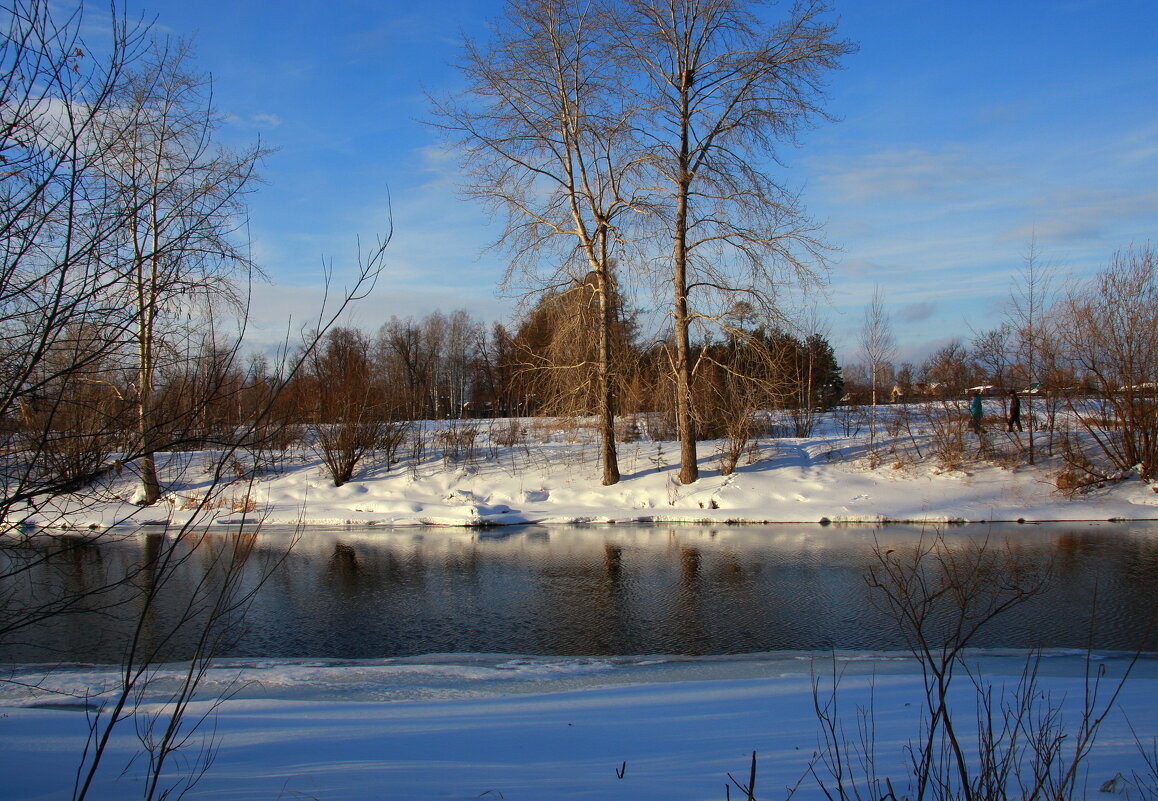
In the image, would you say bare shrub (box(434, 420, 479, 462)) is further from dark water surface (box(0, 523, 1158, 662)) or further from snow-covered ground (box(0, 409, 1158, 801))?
snow-covered ground (box(0, 409, 1158, 801))

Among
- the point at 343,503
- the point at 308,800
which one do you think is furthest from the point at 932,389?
the point at 308,800

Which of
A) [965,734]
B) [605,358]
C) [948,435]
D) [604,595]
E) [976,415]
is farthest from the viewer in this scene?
[976,415]

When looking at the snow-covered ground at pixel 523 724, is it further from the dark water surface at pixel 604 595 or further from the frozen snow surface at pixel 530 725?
Answer: the dark water surface at pixel 604 595

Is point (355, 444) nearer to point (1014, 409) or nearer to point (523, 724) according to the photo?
point (523, 724)

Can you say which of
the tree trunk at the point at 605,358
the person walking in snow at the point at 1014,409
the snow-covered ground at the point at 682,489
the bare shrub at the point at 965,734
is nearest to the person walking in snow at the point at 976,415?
the snow-covered ground at the point at 682,489

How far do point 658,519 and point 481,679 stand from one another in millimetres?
12836

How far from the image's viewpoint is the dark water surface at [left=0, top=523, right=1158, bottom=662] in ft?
31.0

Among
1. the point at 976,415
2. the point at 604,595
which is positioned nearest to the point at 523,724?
the point at 604,595

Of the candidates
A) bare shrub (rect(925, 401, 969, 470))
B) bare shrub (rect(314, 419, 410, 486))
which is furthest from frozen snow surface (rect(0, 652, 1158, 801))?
bare shrub (rect(314, 419, 410, 486))

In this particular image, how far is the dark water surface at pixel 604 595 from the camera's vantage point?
372 inches

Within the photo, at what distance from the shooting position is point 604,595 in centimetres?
1209

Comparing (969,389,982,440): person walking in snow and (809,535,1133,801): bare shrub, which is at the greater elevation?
(969,389,982,440): person walking in snow

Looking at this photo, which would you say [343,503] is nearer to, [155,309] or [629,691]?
[629,691]

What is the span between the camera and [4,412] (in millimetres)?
3646
